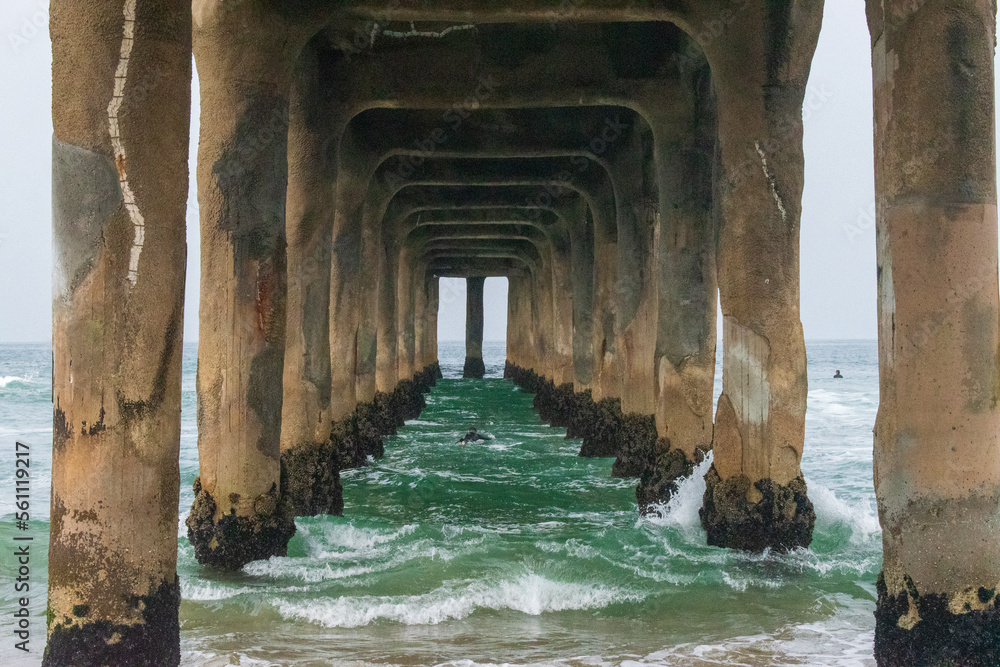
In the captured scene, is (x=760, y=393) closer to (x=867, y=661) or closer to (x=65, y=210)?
(x=867, y=661)

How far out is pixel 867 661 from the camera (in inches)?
213

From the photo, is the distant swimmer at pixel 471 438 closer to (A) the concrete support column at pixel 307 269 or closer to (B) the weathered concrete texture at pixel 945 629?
(A) the concrete support column at pixel 307 269

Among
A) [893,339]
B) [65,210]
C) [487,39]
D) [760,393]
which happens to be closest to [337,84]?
[487,39]

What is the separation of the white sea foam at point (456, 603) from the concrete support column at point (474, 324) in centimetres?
3706

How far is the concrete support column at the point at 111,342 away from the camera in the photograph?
4312mm

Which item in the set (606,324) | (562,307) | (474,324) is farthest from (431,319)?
(606,324)

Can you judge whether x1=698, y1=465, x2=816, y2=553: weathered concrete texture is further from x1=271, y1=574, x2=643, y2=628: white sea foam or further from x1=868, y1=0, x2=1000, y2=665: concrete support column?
x1=868, y1=0, x2=1000, y2=665: concrete support column

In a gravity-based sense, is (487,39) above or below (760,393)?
above

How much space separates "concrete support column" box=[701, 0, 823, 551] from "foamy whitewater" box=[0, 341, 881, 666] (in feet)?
1.59

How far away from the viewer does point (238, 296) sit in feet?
23.7

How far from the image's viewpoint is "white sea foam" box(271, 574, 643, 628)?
→ 638cm

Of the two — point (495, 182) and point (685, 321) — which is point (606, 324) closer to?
point (495, 182)

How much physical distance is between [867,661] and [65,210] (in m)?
4.84

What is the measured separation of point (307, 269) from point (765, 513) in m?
4.82
